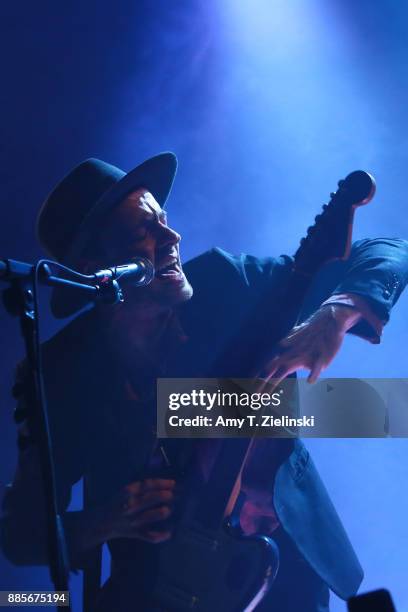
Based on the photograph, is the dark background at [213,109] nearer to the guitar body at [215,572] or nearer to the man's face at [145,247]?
the man's face at [145,247]

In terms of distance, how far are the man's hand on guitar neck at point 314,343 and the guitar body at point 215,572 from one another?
41 centimetres

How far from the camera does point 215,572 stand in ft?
4.56

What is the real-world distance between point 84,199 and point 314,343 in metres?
0.85

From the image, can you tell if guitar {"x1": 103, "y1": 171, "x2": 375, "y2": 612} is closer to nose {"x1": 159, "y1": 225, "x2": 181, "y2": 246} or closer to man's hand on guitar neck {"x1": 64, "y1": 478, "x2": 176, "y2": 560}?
man's hand on guitar neck {"x1": 64, "y1": 478, "x2": 176, "y2": 560}

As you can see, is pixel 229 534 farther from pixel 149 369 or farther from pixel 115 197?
pixel 115 197

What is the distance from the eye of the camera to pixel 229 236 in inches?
73.6

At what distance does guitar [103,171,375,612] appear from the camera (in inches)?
54.1

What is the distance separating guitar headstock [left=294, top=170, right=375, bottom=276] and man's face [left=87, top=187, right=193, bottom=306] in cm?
45

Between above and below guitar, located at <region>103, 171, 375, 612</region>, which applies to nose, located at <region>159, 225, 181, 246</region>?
above

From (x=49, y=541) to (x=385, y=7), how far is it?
1.90 metres

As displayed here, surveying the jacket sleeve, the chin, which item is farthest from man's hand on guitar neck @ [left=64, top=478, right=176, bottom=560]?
the jacket sleeve

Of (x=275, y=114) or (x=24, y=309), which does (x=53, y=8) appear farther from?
(x=24, y=309)

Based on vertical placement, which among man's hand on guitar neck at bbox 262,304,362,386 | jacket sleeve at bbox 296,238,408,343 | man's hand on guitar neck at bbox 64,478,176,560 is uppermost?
jacket sleeve at bbox 296,238,408,343

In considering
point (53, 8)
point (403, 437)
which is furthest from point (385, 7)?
point (403, 437)
